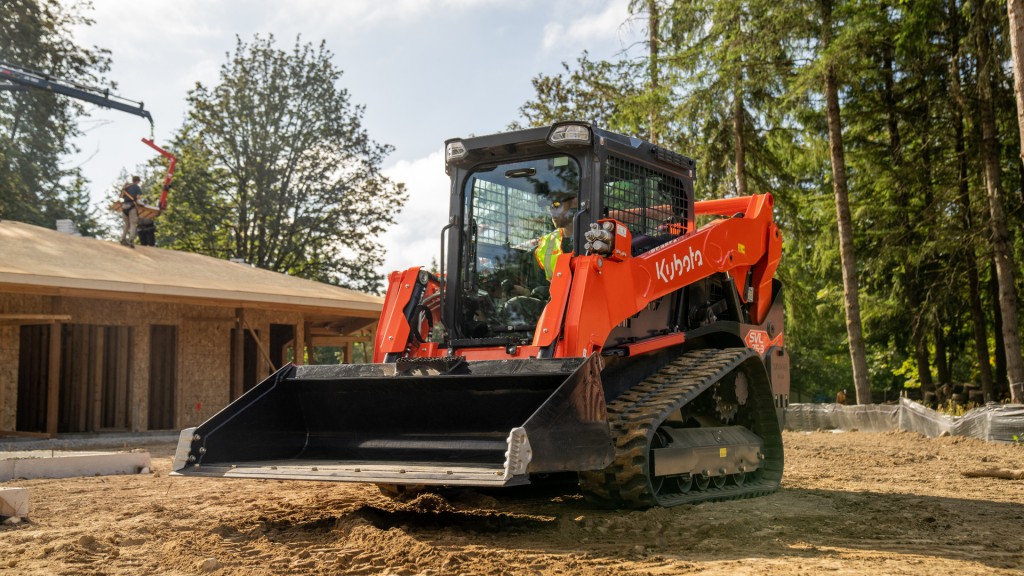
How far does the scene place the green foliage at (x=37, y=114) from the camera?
105ft

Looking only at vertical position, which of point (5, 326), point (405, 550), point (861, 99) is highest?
point (861, 99)

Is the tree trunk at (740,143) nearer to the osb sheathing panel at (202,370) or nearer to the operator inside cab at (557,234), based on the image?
the osb sheathing panel at (202,370)

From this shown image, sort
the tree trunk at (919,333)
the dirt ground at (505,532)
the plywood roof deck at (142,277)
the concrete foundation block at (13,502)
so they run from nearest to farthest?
the dirt ground at (505,532), the concrete foundation block at (13,502), the plywood roof deck at (142,277), the tree trunk at (919,333)

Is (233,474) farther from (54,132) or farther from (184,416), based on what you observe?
(54,132)

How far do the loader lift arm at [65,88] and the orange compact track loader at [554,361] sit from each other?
63.8ft

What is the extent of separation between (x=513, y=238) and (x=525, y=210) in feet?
0.81

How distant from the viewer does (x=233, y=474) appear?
20.8 feet

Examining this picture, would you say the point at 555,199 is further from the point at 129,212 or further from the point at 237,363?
the point at 129,212

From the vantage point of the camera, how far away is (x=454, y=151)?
7977 mm

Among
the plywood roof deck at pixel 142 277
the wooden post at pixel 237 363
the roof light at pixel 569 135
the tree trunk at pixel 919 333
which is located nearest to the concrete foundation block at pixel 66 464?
the plywood roof deck at pixel 142 277

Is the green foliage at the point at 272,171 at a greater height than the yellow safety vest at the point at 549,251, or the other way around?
the green foliage at the point at 272,171

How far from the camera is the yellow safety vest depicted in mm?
7375

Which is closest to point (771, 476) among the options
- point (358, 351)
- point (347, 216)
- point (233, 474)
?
point (233, 474)

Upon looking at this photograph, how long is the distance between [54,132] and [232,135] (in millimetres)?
6094
